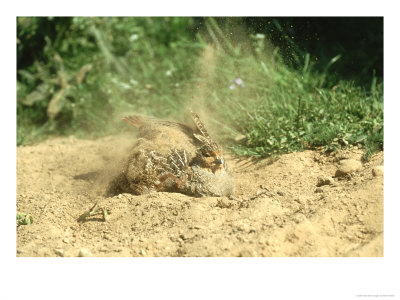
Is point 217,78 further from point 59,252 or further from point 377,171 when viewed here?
point 59,252

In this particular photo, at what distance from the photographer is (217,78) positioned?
19.6 feet

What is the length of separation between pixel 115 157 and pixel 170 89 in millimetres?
1753

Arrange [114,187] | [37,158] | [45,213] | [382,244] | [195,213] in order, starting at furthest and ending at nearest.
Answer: [37,158] → [114,187] → [45,213] → [195,213] → [382,244]

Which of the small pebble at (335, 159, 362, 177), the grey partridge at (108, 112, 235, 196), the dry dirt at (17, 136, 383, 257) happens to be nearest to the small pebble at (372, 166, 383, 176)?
the dry dirt at (17, 136, 383, 257)

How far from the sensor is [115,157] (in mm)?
5008

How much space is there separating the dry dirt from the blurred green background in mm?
511

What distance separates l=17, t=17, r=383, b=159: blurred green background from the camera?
4797 mm

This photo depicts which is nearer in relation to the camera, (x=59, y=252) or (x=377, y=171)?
(x=59, y=252)

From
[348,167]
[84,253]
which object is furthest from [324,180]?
[84,253]

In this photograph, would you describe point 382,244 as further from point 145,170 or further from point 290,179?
point 145,170

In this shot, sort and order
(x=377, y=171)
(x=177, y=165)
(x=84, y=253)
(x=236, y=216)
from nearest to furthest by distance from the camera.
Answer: (x=84, y=253) < (x=236, y=216) < (x=377, y=171) < (x=177, y=165)

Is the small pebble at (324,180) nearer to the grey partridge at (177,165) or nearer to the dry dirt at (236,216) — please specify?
the dry dirt at (236,216)

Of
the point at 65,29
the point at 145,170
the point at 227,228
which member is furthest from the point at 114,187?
the point at 65,29

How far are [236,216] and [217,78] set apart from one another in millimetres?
2911
